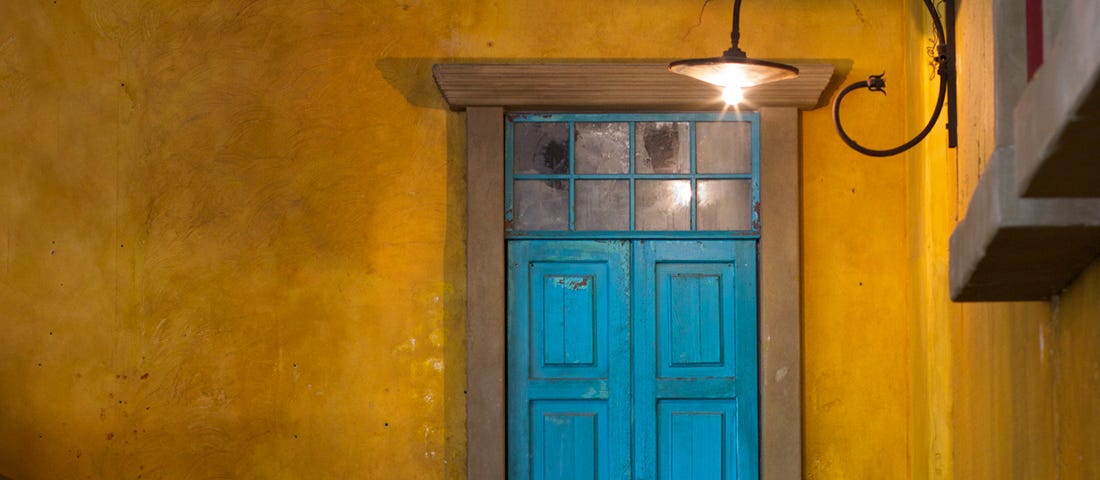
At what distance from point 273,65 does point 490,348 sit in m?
1.82

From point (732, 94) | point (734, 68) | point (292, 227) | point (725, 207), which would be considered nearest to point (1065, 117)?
point (734, 68)

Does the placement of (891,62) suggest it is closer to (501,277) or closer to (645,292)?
(645,292)

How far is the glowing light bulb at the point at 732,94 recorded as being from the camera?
15.6 feet

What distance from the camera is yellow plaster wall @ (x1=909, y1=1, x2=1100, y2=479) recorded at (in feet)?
8.84

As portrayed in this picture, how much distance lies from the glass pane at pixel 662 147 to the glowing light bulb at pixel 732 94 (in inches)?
11.4

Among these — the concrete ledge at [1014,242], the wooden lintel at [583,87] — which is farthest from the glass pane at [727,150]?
the concrete ledge at [1014,242]

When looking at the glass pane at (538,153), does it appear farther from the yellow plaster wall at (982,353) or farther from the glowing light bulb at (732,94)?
the yellow plaster wall at (982,353)

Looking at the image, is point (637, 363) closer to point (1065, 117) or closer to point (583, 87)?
point (583, 87)

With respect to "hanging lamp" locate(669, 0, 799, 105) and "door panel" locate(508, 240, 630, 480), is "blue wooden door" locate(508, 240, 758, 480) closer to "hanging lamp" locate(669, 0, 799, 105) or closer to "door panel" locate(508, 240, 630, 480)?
"door panel" locate(508, 240, 630, 480)

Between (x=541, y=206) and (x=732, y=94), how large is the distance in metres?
1.19

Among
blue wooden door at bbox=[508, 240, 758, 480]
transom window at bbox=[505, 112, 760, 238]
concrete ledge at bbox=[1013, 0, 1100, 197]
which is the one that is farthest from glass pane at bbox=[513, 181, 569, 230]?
concrete ledge at bbox=[1013, 0, 1100, 197]

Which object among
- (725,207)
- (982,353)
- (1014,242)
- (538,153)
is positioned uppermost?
(538,153)

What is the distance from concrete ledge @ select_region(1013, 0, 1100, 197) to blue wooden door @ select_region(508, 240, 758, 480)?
348cm

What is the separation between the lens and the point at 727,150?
5805 mm
